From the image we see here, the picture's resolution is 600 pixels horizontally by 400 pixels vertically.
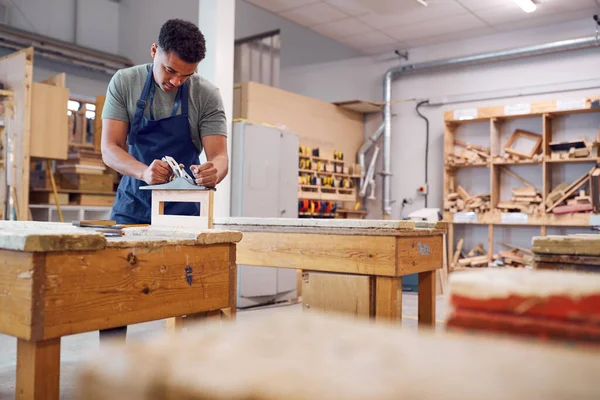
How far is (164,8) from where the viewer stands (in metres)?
8.51

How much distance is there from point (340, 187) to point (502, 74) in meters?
2.81

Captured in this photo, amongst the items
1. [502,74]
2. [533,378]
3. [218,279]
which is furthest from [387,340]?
[502,74]

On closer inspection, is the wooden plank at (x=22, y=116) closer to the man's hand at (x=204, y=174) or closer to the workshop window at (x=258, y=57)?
the workshop window at (x=258, y=57)

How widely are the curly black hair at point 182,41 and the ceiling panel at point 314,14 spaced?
5138 millimetres

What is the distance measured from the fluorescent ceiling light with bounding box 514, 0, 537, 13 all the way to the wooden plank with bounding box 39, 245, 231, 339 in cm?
619

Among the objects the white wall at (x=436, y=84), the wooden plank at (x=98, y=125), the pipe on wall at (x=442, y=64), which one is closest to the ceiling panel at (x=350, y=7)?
the white wall at (x=436, y=84)

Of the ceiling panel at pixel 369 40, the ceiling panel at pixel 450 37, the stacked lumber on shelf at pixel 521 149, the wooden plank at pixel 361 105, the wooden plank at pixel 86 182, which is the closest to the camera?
the wooden plank at pixel 86 182

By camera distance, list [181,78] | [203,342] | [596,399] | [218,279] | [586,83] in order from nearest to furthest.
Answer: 1. [596,399]
2. [203,342]
3. [218,279]
4. [181,78]
5. [586,83]

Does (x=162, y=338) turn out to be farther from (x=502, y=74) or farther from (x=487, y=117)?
(x=502, y=74)

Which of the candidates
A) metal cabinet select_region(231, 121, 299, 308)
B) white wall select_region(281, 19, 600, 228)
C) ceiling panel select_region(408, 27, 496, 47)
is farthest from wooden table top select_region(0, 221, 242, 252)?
ceiling panel select_region(408, 27, 496, 47)

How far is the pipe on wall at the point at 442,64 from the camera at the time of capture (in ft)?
24.3

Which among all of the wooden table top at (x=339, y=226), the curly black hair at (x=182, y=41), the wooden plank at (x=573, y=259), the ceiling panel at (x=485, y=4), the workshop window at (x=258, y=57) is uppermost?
the ceiling panel at (x=485, y=4)

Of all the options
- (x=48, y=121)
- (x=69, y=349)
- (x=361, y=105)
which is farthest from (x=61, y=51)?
(x=69, y=349)

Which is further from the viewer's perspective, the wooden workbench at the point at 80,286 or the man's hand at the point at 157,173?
the man's hand at the point at 157,173
